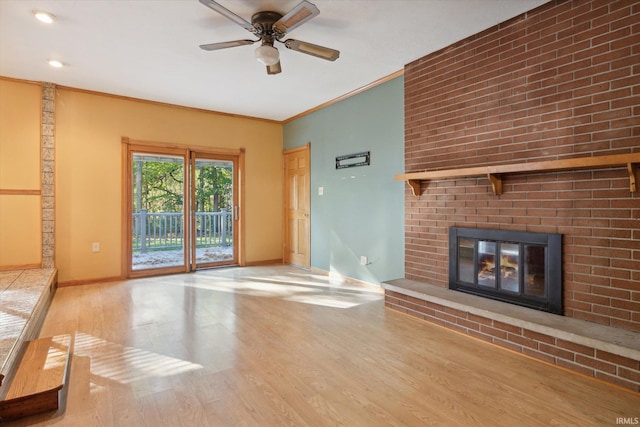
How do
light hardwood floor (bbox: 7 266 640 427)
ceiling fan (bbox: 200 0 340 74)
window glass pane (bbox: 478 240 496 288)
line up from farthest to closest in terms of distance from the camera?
window glass pane (bbox: 478 240 496 288) → ceiling fan (bbox: 200 0 340 74) → light hardwood floor (bbox: 7 266 640 427)

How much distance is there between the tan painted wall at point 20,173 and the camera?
4203 millimetres

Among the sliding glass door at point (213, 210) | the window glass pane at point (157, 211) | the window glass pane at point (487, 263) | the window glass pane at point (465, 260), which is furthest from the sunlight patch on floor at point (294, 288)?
the window glass pane at point (487, 263)

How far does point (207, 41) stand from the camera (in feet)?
10.7

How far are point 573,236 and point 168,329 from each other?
3364 mm

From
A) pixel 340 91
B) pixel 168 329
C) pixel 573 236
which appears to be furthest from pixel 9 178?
pixel 573 236

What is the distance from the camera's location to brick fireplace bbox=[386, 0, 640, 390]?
224 centimetres

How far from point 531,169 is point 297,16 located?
207 centimetres

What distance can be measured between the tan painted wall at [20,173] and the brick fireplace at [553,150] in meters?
4.65

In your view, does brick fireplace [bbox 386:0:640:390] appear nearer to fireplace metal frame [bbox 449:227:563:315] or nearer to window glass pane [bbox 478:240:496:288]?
fireplace metal frame [bbox 449:227:563:315]

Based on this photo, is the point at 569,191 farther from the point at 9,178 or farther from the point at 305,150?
the point at 9,178

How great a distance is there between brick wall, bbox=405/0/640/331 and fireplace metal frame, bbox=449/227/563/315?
56 mm

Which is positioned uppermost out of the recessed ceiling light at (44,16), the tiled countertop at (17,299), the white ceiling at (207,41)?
the white ceiling at (207,41)

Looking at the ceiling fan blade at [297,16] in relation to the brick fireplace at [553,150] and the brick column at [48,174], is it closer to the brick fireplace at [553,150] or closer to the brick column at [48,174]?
the brick fireplace at [553,150]

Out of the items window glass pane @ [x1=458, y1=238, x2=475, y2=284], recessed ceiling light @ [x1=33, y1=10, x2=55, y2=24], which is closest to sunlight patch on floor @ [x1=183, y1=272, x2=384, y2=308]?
window glass pane @ [x1=458, y1=238, x2=475, y2=284]
